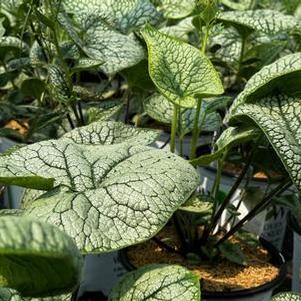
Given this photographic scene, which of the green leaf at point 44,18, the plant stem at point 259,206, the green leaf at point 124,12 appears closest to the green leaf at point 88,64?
the green leaf at point 44,18

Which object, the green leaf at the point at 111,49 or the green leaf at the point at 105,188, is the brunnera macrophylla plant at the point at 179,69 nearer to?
the green leaf at the point at 105,188

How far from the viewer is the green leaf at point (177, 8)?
6.04 ft

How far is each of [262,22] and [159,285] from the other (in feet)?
2.94

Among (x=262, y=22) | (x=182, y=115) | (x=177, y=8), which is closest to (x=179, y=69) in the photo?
(x=182, y=115)

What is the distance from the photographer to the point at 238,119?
1.15 metres

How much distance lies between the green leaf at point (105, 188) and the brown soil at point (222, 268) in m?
0.32

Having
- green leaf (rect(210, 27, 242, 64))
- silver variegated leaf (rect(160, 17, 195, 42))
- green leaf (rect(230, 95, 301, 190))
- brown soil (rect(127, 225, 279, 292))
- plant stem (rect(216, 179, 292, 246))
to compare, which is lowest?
brown soil (rect(127, 225, 279, 292))

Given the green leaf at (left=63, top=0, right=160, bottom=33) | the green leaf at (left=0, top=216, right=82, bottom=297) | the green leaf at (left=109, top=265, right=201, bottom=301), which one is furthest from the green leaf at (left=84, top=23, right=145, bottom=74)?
the green leaf at (left=0, top=216, right=82, bottom=297)

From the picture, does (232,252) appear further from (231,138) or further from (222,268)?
(231,138)

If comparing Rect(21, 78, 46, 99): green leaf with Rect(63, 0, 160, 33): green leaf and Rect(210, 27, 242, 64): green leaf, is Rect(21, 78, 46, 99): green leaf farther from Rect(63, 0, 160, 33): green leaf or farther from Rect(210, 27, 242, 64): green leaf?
Rect(210, 27, 242, 64): green leaf

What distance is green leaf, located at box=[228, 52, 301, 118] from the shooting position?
1116 millimetres

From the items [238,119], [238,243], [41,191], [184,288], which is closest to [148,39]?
[238,119]

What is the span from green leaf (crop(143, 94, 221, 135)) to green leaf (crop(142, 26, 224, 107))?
0.24 m

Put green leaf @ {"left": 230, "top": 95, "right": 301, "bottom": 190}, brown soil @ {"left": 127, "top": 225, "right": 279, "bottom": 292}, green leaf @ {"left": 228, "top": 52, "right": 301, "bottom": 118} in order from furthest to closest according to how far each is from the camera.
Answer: brown soil @ {"left": 127, "top": 225, "right": 279, "bottom": 292} < green leaf @ {"left": 228, "top": 52, "right": 301, "bottom": 118} < green leaf @ {"left": 230, "top": 95, "right": 301, "bottom": 190}
